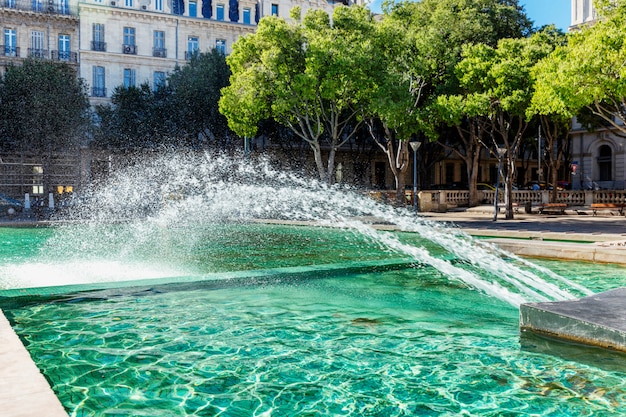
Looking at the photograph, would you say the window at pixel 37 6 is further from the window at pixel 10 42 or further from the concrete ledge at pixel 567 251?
the concrete ledge at pixel 567 251

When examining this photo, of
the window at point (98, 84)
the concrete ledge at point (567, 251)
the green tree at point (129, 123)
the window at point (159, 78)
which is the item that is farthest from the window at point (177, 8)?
the concrete ledge at point (567, 251)

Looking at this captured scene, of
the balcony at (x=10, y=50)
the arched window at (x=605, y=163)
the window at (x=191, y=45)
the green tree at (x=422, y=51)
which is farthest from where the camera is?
the arched window at (x=605, y=163)

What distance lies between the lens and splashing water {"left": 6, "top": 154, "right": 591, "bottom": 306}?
10.8 m

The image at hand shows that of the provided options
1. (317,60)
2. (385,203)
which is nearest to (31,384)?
(317,60)

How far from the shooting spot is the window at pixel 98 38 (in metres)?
44.8

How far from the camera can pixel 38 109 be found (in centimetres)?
3734

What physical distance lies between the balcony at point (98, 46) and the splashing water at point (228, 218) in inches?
357

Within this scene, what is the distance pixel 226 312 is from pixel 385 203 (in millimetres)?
26225

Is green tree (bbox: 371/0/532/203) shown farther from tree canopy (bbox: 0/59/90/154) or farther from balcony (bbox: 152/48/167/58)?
balcony (bbox: 152/48/167/58)

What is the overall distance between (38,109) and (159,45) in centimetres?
1269

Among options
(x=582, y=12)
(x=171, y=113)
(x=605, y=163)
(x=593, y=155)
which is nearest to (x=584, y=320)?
(x=171, y=113)

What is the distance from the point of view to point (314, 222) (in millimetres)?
22312

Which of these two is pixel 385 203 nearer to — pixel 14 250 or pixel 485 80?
pixel 485 80

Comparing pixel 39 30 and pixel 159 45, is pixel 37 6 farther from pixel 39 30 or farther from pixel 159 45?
pixel 159 45
